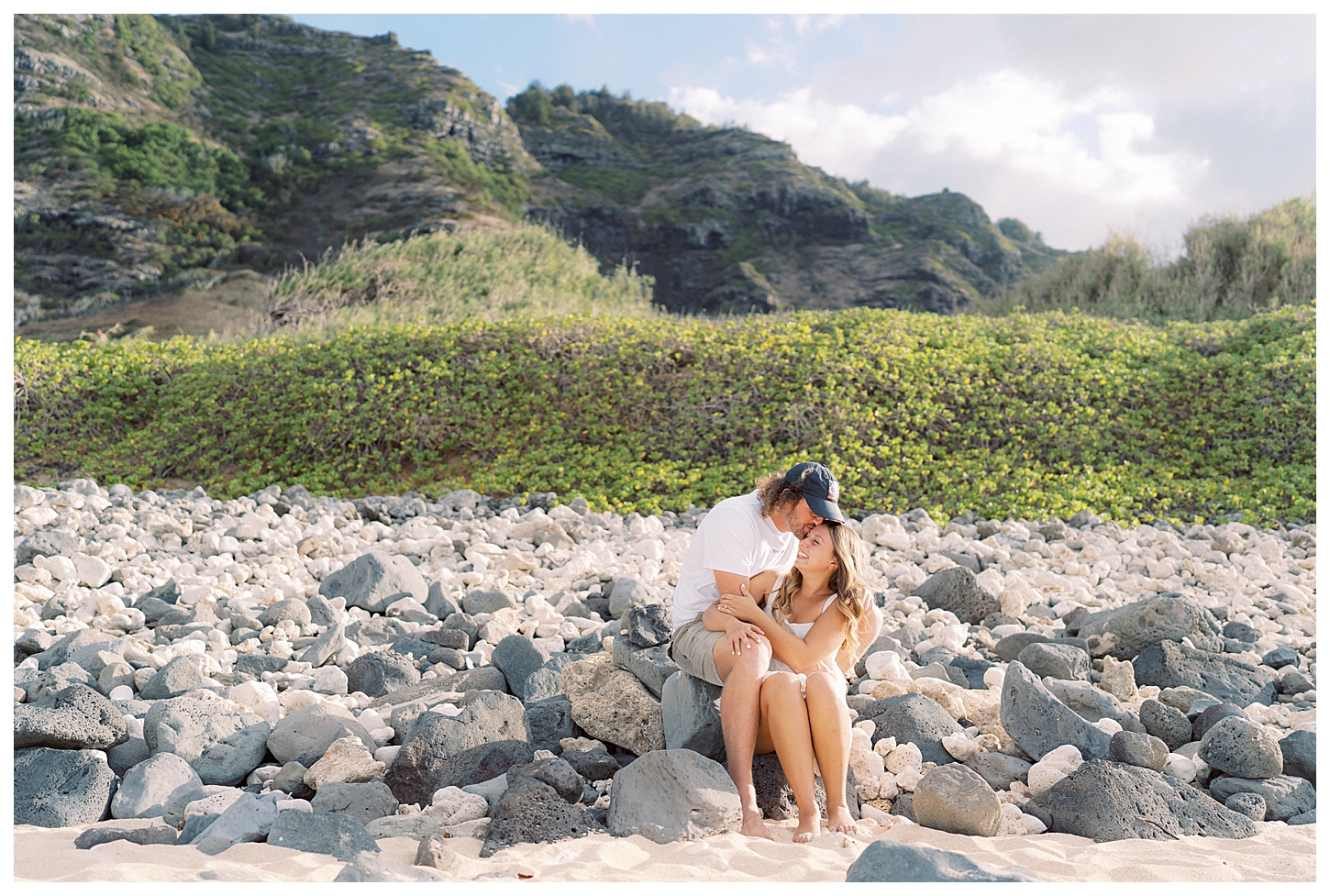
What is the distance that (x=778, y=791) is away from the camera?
2600mm

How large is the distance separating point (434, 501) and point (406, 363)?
64.6 inches

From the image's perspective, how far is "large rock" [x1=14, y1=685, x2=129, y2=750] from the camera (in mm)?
2521

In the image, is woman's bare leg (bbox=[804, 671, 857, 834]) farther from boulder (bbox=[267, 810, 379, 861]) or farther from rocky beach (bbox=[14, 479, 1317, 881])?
boulder (bbox=[267, 810, 379, 861])

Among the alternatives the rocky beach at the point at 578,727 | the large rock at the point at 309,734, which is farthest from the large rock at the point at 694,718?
the large rock at the point at 309,734

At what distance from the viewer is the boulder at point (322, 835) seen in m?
2.10

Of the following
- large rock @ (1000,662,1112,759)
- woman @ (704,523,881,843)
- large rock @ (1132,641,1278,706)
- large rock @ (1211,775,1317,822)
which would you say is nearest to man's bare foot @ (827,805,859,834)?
woman @ (704,523,881,843)

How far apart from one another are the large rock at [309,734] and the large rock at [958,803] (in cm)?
190

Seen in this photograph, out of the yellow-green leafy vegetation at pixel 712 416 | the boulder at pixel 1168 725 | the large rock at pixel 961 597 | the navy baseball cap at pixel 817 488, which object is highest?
the yellow-green leafy vegetation at pixel 712 416

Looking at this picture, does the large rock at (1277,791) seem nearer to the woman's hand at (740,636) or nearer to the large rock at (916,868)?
the large rock at (916,868)

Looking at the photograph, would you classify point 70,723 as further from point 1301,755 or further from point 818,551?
point 1301,755

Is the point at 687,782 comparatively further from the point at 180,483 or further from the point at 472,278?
the point at 472,278

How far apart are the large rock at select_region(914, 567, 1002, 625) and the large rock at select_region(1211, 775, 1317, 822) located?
1.64 m

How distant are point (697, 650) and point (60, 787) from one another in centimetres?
203

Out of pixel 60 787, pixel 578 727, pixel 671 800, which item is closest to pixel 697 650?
pixel 671 800
